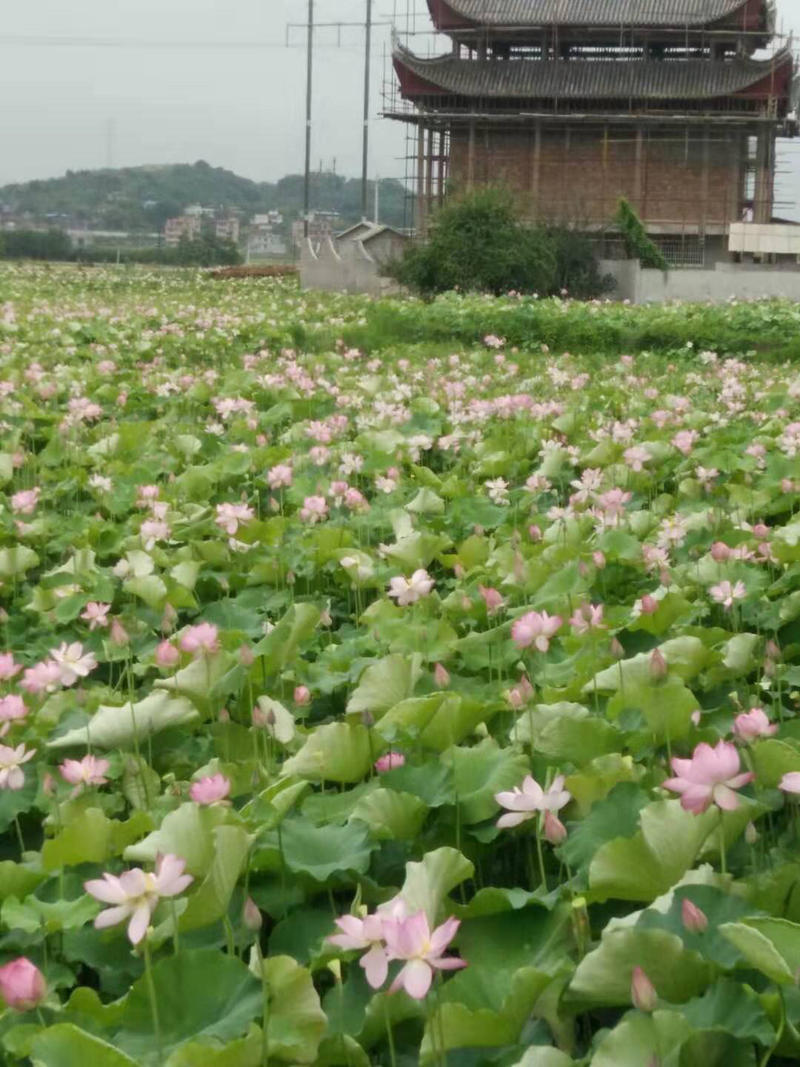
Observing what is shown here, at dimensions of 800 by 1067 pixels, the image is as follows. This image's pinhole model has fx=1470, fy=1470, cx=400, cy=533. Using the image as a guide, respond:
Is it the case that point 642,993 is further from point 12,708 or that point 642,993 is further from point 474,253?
point 474,253

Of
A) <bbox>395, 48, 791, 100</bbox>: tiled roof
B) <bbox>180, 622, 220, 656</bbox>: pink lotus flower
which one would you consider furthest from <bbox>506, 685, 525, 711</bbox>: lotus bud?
<bbox>395, 48, 791, 100</bbox>: tiled roof

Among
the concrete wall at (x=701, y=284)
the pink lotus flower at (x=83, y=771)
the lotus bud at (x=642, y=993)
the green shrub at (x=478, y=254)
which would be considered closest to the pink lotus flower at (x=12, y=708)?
the pink lotus flower at (x=83, y=771)

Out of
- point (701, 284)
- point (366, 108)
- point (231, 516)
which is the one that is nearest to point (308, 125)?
point (366, 108)

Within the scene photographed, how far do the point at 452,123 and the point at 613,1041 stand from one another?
91.7 feet

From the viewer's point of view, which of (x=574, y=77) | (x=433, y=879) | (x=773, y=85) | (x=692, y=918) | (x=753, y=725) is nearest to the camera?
(x=692, y=918)

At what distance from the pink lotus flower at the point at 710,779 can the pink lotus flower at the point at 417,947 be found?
270 mm

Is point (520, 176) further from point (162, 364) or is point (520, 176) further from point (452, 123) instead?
point (162, 364)

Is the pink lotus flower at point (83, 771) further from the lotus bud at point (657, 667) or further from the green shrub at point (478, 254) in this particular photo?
the green shrub at point (478, 254)

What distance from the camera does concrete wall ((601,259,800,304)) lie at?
20.5 m

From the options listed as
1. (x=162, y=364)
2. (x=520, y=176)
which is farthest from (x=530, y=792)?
(x=520, y=176)

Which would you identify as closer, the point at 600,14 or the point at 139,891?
the point at 139,891

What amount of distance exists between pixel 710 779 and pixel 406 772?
0.52m

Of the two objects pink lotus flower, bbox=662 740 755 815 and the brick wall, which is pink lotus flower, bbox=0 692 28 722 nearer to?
pink lotus flower, bbox=662 740 755 815

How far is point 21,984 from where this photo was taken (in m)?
1.09
